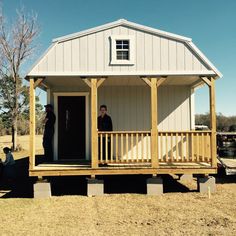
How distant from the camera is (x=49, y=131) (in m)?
10.2

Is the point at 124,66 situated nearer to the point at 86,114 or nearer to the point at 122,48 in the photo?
the point at 122,48

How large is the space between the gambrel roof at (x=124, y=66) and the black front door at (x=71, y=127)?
256 cm

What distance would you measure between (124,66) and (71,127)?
11.9 feet

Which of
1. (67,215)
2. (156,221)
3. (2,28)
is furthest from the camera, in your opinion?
(2,28)

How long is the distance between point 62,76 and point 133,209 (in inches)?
161

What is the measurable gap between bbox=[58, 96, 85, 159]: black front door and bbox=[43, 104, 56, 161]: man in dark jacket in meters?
0.45

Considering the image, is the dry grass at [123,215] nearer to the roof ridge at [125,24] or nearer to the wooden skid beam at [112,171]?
the wooden skid beam at [112,171]

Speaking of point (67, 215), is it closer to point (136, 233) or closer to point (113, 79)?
point (136, 233)

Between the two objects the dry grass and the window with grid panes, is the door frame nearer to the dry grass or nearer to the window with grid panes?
the window with grid panes

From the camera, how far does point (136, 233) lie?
509 centimetres

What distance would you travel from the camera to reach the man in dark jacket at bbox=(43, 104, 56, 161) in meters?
10.1

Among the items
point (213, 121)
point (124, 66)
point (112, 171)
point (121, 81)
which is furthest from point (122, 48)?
point (112, 171)

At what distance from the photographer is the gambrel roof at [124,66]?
826 cm

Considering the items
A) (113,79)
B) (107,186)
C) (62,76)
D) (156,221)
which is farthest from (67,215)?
(113,79)
